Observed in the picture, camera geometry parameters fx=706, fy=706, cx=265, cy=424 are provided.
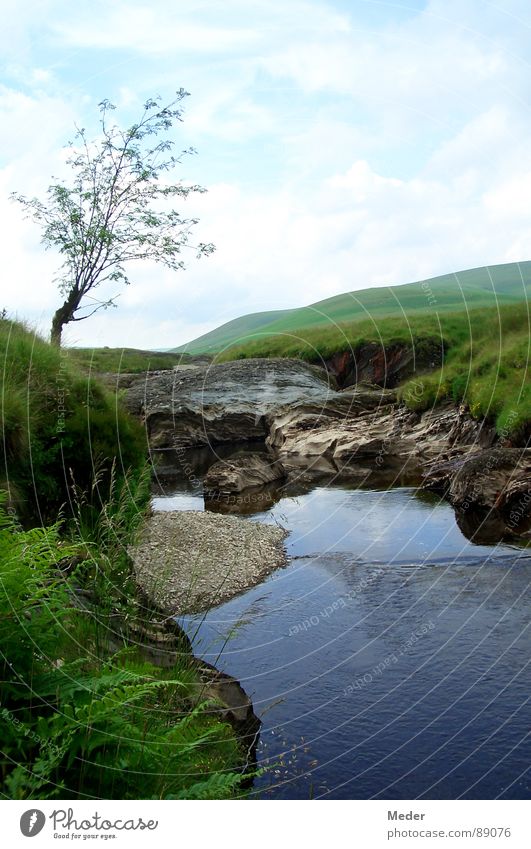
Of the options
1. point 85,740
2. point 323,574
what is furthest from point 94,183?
point 85,740

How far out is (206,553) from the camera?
476 inches

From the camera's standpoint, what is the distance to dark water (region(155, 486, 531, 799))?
5.42m

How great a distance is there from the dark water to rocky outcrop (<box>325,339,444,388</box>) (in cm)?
1449

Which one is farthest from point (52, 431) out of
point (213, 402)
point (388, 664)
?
point (213, 402)

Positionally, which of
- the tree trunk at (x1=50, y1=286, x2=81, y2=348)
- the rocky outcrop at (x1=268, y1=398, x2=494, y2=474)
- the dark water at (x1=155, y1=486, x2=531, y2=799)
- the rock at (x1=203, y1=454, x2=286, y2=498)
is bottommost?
the dark water at (x1=155, y1=486, x2=531, y2=799)

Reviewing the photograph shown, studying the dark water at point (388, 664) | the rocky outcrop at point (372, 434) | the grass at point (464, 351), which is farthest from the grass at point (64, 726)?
the rocky outcrop at point (372, 434)

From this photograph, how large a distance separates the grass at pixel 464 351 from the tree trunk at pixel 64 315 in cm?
978

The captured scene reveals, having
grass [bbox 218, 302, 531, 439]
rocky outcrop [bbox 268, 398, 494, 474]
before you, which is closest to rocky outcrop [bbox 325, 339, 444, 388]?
grass [bbox 218, 302, 531, 439]

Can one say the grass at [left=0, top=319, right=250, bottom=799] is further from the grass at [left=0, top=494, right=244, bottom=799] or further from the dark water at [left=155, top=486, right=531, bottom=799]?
the dark water at [left=155, top=486, right=531, bottom=799]

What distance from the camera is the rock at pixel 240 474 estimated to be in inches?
723
